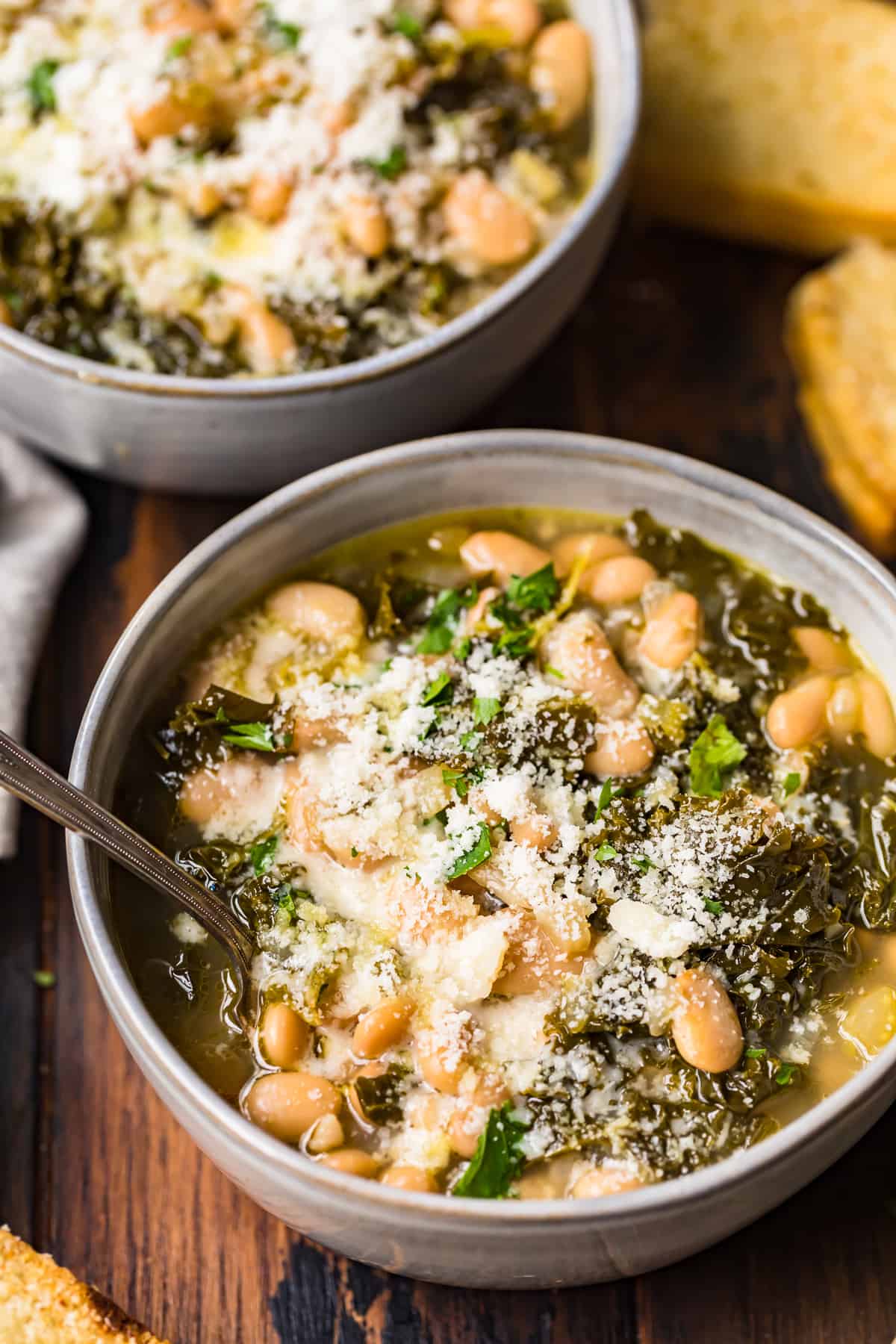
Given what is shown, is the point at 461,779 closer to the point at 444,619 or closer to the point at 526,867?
the point at 526,867

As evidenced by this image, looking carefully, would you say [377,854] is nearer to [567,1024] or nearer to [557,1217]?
[567,1024]

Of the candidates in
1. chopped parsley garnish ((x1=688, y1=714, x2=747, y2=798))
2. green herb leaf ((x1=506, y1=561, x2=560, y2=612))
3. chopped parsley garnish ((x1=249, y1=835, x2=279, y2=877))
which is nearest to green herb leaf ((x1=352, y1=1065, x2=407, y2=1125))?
chopped parsley garnish ((x1=249, y1=835, x2=279, y2=877))

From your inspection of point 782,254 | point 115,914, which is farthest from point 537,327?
point 115,914

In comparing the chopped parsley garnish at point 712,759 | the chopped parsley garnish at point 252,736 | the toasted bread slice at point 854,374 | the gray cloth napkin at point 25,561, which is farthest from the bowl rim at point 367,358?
the chopped parsley garnish at point 712,759

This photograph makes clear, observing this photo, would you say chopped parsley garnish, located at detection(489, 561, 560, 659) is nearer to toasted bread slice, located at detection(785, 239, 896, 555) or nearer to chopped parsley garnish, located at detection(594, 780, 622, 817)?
chopped parsley garnish, located at detection(594, 780, 622, 817)

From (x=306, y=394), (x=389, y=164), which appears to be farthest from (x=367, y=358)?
(x=389, y=164)

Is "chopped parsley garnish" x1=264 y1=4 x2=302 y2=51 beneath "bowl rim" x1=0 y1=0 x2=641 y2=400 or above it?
above
